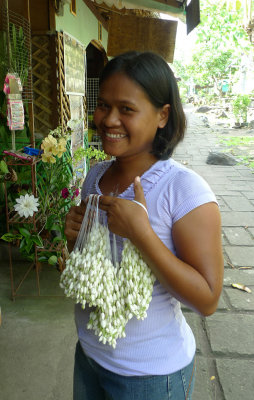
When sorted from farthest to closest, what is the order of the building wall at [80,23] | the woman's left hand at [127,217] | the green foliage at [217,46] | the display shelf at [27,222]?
1. the green foliage at [217,46]
2. the building wall at [80,23]
3. the display shelf at [27,222]
4. the woman's left hand at [127,217]

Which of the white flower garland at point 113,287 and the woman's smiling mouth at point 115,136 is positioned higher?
the woman's smiling mouth at point 115,136

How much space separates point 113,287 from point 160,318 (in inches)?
7.7

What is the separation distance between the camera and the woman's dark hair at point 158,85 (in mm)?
891

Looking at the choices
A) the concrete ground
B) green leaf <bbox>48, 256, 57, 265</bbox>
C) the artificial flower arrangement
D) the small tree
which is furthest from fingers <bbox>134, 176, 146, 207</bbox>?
the small tree

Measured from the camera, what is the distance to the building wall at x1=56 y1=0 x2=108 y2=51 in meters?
3.72

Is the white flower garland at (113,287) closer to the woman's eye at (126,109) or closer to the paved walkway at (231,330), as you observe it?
the woman's eye at (126,109)

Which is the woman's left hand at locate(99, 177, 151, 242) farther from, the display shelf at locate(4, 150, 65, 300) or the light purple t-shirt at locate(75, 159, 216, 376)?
the display shelf at locate(4, 150, 65, 300)

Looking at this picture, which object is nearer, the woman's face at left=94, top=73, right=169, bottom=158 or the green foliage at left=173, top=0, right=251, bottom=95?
the woman's face at left=94, top=73, right=169, bottom=158

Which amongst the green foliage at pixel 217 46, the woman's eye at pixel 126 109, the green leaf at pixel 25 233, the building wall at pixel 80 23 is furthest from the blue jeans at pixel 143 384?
the green foliage at pixel 217 46

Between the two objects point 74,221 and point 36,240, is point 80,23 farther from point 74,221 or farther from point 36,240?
point 74,221

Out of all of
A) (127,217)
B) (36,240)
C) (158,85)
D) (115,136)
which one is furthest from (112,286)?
(36,240)

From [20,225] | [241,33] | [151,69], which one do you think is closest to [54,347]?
[20,225]

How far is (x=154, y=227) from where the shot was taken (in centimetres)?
86

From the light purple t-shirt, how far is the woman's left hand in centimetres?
8
